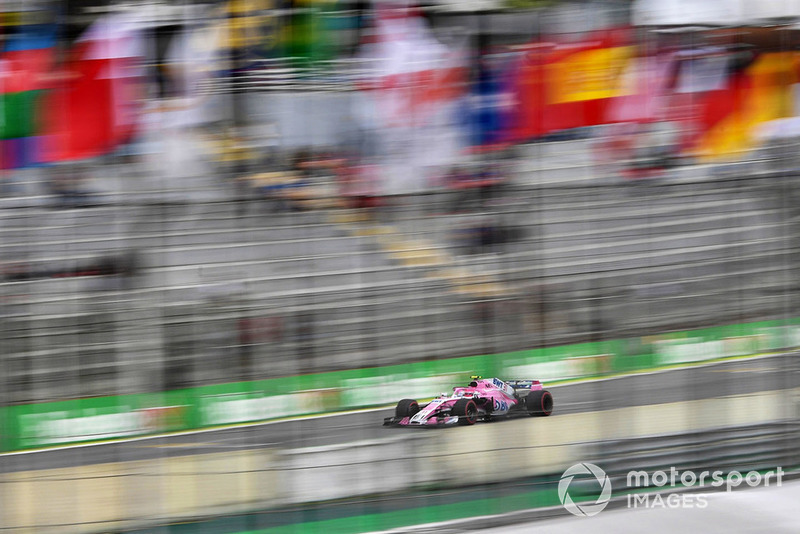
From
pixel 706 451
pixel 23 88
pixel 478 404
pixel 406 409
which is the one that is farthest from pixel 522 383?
pixel 23 88

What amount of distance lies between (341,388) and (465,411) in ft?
2.10

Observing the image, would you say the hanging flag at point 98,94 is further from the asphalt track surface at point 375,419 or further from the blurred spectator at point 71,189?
the asphalt track surface at point 375,419

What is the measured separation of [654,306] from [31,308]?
306cm

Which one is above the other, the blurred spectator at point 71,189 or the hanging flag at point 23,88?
the hanging flag at point 23,88

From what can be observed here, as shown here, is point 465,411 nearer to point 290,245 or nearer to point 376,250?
point 376,250

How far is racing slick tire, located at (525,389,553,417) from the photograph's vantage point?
4.25m

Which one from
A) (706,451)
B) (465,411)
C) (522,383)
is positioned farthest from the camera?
(706,451)

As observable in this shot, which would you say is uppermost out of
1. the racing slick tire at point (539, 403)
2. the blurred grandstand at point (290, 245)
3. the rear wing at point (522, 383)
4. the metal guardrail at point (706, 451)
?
the blurred grandstand at point (290, 245)

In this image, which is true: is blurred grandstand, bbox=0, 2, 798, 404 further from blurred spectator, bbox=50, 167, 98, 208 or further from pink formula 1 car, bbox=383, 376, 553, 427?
pink formula 1 car, bbox=383, 376, 553, 427

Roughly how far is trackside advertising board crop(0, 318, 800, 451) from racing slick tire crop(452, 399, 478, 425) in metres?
0.10

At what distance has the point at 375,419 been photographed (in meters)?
3.98

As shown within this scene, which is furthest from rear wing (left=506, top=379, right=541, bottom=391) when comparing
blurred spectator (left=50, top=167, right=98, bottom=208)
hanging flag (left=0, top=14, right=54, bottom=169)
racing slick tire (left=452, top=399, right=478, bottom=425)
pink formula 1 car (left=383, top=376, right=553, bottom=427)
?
hanging flag (left=0, top=14, right=54, bottom=169)

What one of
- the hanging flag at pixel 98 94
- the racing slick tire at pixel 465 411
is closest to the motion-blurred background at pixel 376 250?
the hanging flag at pixel 98 94

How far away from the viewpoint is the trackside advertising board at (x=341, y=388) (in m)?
3.57
